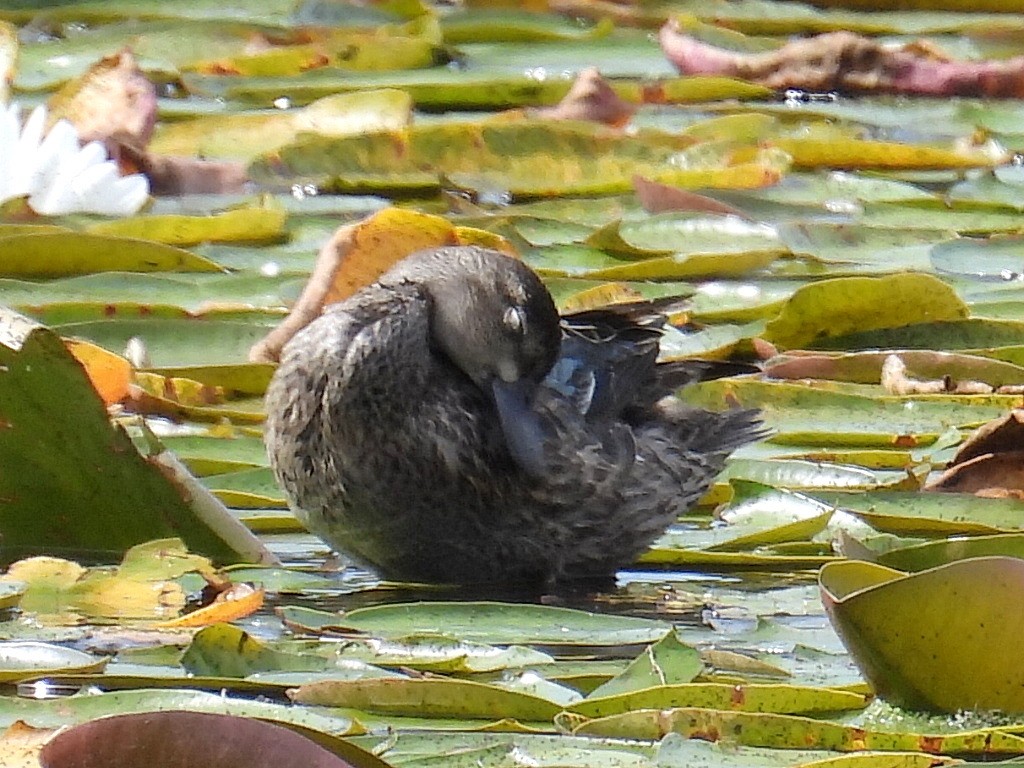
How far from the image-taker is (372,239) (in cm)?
491

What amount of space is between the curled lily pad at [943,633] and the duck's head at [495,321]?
121 cm

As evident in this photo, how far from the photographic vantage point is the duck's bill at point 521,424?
13.5 ft

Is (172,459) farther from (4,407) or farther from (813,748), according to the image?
(813,748)

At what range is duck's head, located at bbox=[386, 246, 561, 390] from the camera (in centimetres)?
415

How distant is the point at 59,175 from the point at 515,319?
204 centimetres

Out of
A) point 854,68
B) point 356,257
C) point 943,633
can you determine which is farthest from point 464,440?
point 854,68

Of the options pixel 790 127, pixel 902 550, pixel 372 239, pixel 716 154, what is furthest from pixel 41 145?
pixel 902 550

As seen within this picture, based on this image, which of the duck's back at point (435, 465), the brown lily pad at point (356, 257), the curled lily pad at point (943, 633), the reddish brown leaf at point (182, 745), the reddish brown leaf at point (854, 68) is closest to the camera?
the reddish brown leaf at point (182, 745)

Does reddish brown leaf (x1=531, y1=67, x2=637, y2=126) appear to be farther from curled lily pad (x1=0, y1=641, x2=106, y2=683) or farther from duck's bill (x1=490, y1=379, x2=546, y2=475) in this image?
curled lily pad (x1=0, y1=641, x2=106, y2=683)

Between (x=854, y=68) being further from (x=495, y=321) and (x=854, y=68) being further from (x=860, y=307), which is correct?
(x=495, y=321)

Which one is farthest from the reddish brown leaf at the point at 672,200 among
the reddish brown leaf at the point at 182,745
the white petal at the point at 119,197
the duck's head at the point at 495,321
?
the reddish brown leaf at the point at 182,745

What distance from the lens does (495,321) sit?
4.14 m

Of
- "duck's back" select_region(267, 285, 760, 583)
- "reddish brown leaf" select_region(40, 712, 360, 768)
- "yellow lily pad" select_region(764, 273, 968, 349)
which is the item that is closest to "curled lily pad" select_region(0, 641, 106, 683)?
"reddish brown leaf" select_region(40, 712, 360, 768)

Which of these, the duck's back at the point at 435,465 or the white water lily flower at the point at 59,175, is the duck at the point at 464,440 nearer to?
the duck's back at the point at 435,465
